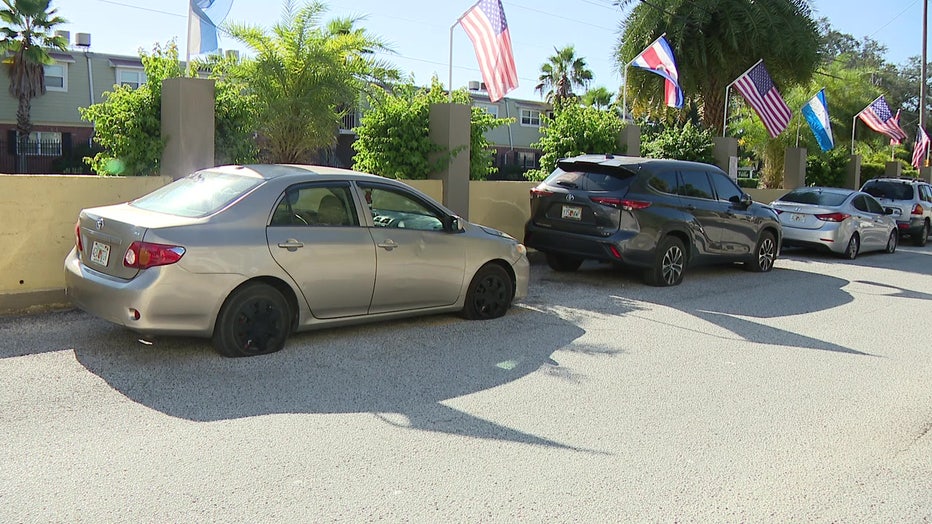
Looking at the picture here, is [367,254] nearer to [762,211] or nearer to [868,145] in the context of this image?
[762,211]

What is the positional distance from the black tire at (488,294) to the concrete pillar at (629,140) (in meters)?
8.42

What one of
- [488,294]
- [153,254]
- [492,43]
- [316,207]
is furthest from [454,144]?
[153,254]

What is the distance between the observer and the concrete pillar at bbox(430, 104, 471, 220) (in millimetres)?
12539

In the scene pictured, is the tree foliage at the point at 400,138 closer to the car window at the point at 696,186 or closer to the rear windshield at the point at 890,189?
the car window at the point at 696,186

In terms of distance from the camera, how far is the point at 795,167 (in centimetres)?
2477

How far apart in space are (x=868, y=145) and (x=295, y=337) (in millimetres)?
39534

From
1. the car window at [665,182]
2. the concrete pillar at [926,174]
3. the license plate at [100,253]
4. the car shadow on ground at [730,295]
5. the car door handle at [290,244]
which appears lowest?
the car shadow on ground at [730,295]

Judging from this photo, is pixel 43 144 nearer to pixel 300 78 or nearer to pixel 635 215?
pixel 300 78

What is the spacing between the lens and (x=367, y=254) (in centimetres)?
719

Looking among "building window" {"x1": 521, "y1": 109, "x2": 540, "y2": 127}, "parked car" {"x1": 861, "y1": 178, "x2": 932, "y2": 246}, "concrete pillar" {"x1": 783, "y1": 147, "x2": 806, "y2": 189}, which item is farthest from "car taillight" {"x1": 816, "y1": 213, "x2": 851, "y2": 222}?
"building window" {"x1": 521, "y1": 109, "x2": 540, "y2": 127}

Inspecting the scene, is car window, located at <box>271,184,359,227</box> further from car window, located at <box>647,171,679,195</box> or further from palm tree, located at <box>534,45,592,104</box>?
palm tree, located at <box>534,45,592,104</box>

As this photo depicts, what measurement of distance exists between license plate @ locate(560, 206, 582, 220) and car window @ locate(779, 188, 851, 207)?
746cm

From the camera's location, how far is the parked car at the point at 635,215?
1073 cm

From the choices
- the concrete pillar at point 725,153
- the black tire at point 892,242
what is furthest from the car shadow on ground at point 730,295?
the concrete pillar at point 725,153
